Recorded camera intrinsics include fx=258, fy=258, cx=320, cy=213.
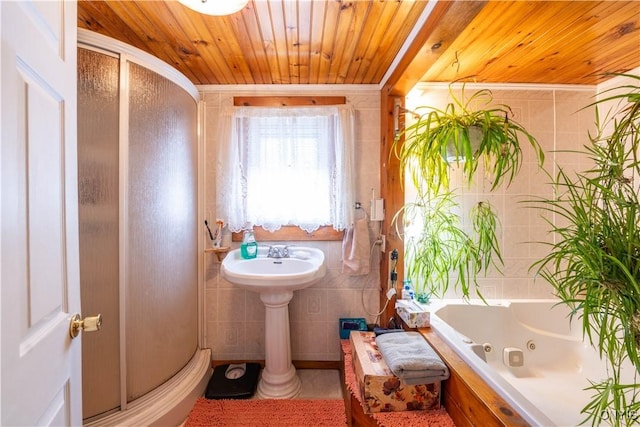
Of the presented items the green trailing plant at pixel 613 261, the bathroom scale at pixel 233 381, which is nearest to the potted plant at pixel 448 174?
the green trailing plant at pixel 613 261

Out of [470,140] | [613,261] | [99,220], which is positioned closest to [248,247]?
[99,220]

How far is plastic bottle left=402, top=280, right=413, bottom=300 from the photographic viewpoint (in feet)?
5.67

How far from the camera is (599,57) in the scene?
156 centimetres

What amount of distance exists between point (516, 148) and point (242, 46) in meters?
1.60

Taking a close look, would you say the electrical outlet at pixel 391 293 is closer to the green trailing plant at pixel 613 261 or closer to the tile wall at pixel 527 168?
the tile wall at pixel 527 168

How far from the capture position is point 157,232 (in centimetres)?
148

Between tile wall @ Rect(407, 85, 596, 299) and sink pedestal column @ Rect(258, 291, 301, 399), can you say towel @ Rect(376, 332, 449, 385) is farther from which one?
tile wall @ Rect(407, 85, 596, 299)

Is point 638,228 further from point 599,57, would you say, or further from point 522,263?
point 599,57

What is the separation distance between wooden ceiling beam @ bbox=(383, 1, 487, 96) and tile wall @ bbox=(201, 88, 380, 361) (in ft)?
1.51

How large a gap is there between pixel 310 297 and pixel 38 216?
5.36ft

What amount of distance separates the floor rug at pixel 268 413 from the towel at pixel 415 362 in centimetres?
56

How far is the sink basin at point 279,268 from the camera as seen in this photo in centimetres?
147

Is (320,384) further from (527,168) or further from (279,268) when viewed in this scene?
(527,168)

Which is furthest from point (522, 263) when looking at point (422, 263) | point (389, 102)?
point (389, 102)
